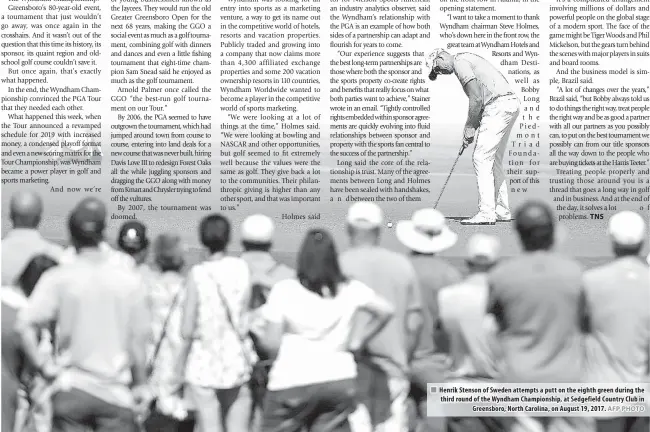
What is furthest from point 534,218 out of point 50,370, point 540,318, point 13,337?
point 13,337

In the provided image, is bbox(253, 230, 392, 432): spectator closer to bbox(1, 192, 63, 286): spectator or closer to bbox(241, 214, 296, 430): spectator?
bbox(241, 214, 296, 430): spectator

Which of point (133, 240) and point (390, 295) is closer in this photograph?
point (390, 295)

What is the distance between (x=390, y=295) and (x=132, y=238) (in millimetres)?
1661

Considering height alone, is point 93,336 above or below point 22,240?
below

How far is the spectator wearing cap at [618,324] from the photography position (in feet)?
19.1

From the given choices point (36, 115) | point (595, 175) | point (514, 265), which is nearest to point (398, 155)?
point (595, 175)

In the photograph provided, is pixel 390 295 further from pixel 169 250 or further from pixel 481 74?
pixel 481 74

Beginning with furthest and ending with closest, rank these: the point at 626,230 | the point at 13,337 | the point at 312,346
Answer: the point at 13,337
the point at 626,230
the point at 312,346

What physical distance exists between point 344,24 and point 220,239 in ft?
15.5

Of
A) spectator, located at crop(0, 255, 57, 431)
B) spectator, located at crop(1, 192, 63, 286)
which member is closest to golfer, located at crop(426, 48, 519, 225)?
spectator, located at crop(1, 192, 63, 286)

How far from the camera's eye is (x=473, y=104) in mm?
11109

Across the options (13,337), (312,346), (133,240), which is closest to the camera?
(312,346)

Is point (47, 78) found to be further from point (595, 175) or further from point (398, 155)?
point (595, 175)

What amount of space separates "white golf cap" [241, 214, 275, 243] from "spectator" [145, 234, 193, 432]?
445 millimetres
